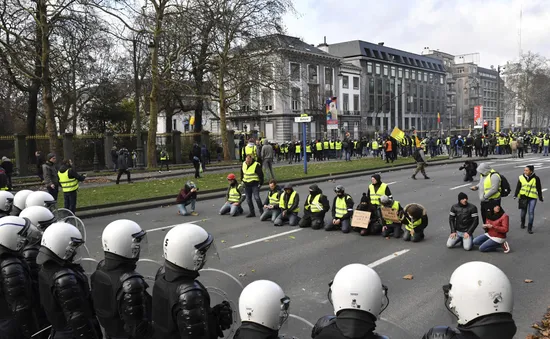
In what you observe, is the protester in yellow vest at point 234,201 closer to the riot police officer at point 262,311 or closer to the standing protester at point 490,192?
the standing protester at point 490,192

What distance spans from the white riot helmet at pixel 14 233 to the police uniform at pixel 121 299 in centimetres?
109

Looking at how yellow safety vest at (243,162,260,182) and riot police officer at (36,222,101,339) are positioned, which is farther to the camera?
yellow safety vest at (243,162,260,182)

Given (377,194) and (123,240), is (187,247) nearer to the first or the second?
(123,240)

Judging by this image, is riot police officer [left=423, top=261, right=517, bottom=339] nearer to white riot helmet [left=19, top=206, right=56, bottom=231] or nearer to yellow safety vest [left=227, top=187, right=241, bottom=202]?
white riot helmet [left=19, top=206, right=56, bottom=231]

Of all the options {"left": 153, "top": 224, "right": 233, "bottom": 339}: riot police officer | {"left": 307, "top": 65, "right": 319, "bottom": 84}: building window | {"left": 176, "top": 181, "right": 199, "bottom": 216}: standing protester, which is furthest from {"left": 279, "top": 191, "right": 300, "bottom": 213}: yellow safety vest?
{"left": 307, "top": 65, "right": 319, "bottom": 84}: building window

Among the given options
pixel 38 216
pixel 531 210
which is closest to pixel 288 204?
pixel 531 210

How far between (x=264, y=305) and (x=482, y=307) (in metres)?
1.13

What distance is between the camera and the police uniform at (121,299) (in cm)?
308

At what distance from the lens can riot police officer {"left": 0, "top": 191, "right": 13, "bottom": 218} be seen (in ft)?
21.0

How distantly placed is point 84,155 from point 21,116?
16871mm

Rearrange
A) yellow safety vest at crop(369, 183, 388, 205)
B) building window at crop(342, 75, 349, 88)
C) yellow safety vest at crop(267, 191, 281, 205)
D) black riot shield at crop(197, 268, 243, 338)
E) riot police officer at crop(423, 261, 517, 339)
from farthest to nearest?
building window at crop(342, 75, 349, 88) < yellow safety vest at crop(267, 191, 281, 205) < yellow safety vest at crop(369, 183, 388, 205) < black riot shield at crop(197, 268, 243, 338) < riot police officer at crop(423, 261, 517, 339)

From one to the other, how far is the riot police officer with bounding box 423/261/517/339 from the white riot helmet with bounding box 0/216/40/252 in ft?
11.2

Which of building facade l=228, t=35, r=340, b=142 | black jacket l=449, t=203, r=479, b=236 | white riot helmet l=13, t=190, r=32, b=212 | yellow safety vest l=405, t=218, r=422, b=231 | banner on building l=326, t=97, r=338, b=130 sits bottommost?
yellow safety vest l=405, t=218, r=422, b=231

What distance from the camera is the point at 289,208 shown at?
11.5m
